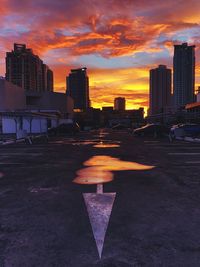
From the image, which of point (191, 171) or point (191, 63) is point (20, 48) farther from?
point (191, 171)

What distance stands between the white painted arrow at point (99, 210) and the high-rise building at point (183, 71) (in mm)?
172210

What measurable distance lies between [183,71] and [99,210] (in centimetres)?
18867

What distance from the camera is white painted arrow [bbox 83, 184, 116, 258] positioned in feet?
15.6

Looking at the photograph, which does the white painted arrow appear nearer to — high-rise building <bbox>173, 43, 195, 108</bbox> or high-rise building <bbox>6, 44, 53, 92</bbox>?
high-rise building <bbox>6, 44, 53, 92</bbox>

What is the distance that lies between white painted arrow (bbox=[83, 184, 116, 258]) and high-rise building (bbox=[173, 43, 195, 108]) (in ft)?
565

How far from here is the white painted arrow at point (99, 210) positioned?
188 inches

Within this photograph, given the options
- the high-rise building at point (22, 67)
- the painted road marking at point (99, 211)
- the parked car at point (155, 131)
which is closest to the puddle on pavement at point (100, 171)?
the painted road marking at point (99, 211)

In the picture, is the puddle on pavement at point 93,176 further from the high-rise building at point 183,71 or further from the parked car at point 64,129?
the high-rise building at point 183,71

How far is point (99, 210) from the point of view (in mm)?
6078

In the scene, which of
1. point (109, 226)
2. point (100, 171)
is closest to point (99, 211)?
point (109, 226)

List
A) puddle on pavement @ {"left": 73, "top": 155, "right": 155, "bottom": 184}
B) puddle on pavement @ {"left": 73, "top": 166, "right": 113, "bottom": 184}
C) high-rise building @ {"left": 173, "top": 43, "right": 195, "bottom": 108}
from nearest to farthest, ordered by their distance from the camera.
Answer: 1. puddle on pavement @ {"left": 73, "top": 166, "right": 113, "bottom": 184}
2. puddle on pavement @ {"left": 73, "top": 155, "right": 155, "bottom": 184}
3. high-rise building @ {"left": 173, "top": 43, "right": 195, "bottom": 108}

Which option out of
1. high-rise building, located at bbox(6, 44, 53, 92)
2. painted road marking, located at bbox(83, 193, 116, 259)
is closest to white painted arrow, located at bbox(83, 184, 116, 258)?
painted road marking, located at bbox(83, 193, 116, 259)

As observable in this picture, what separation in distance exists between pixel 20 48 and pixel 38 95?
251ft

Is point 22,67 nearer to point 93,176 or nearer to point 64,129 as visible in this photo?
point 64,129
